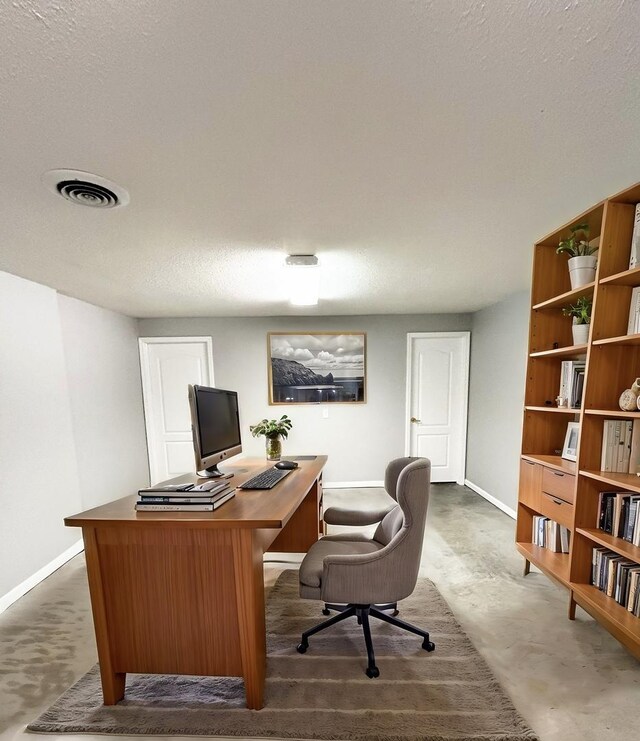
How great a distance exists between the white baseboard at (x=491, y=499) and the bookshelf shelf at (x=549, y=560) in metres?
1.13

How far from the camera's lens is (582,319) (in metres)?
1.92

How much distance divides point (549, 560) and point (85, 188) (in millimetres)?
3235

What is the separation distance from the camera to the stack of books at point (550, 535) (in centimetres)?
214

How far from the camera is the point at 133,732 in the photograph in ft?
4.25

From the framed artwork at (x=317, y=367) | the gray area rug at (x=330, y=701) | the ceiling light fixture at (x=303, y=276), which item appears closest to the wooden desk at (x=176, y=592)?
the gray area rug at (x=330, y=701)

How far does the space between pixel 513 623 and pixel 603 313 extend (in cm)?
183

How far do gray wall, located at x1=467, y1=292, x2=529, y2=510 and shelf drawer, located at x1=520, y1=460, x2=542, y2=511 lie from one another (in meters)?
1.00

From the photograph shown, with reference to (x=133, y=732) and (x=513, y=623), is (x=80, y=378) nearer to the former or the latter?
(x=133, y=732)

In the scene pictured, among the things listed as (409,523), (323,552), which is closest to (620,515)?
(409,523)

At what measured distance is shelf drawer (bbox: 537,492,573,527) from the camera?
189cm

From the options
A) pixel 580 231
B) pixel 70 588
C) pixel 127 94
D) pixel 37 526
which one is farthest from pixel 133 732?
pixel 580 231

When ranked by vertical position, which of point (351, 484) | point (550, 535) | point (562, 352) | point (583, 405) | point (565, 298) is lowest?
point (351, 484)

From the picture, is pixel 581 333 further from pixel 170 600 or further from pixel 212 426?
pixel 170 600

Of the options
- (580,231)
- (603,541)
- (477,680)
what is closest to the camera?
(477,680)
